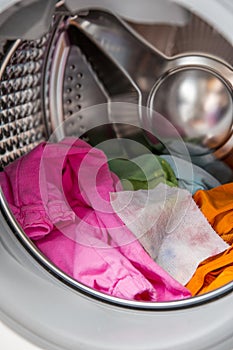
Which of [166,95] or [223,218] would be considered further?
[166,95]

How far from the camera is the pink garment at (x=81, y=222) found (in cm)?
94

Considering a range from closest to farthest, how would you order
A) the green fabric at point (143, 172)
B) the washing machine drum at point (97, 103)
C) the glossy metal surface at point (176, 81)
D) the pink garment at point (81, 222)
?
the washing machine drum at point (97, 103) → the pink garment at point (81, 222) → the green fabric at point (143, 172) → the glossy metal surface at point (176, 81)

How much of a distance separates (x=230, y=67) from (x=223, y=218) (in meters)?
0.34

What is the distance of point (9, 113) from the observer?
114 cm

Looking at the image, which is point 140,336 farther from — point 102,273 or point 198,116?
point 198,116

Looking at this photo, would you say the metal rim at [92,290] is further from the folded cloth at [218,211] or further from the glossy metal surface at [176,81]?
the glossy metal surface at [176,81]

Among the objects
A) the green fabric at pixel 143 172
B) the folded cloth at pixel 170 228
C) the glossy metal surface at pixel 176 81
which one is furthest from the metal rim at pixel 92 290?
the glossy metal surface at pixel 176 81

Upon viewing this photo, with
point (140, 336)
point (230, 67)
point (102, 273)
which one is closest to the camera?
point (140, 336)

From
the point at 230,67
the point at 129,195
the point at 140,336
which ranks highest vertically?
the point at 230,67

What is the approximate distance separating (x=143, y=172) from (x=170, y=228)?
0.43 feet

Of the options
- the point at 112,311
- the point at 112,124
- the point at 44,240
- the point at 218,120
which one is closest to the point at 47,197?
the point at 44,240

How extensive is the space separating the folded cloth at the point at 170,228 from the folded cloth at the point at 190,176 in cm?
6

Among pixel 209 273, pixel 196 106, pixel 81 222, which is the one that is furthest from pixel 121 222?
pixel 196 106

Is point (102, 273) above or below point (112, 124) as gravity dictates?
below
